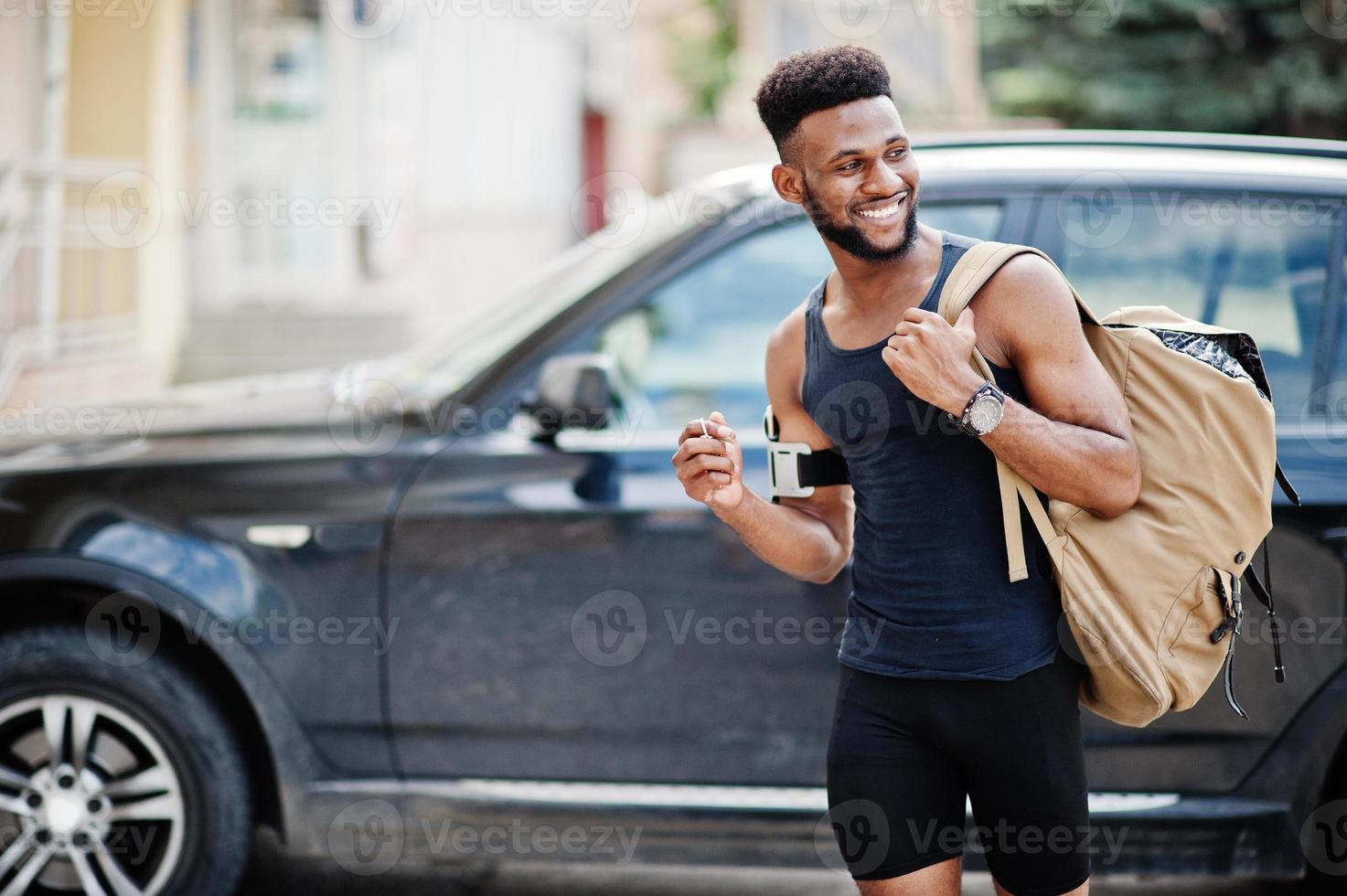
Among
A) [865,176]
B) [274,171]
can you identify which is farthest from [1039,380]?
[274,171]

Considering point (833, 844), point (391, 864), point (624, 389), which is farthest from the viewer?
point (391, 864)

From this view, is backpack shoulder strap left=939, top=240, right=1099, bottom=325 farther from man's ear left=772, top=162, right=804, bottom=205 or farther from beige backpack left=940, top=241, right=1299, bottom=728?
man's ear left=772, top=162, right=804, bottom=205

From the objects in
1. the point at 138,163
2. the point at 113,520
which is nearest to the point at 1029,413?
the point at 113,520

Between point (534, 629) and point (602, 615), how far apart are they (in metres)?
0.16

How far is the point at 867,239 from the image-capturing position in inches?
80.0

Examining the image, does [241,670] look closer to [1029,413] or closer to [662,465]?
[662,465]

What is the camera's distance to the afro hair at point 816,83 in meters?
2.03

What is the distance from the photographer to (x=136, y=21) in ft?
28.3

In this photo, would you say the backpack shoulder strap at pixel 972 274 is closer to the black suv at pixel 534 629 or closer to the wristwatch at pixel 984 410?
the wristwatch at pixel 984 410

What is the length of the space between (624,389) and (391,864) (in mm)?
1585

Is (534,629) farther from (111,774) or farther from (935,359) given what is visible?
(935,359)

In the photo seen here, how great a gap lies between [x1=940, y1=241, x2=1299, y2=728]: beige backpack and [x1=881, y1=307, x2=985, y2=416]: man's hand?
80 mm

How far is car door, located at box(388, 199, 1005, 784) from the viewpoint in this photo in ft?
9.86

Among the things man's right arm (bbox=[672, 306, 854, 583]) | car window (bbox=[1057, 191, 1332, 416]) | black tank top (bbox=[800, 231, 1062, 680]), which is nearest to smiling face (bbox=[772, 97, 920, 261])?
black tank top (bbox=[800, 231, 1062, 680])
